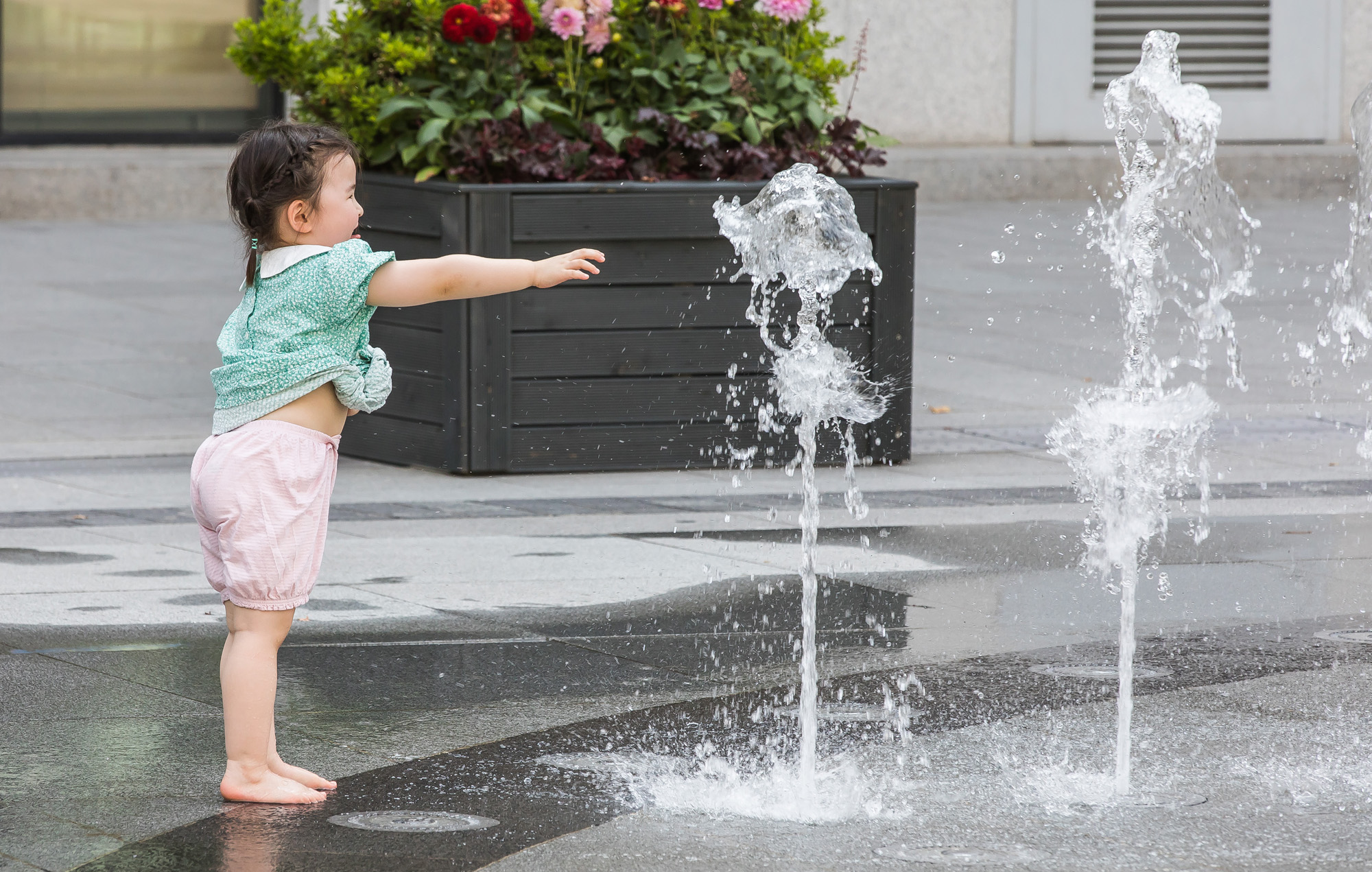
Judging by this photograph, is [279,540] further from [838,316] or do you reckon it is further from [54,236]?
[54,236]

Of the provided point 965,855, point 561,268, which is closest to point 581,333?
point 561,268

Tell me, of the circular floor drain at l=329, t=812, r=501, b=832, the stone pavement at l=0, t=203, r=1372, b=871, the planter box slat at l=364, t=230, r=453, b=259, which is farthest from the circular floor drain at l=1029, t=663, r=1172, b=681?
the planter box slat at l=364, t=230, r=453, b=259

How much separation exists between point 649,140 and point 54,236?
7904 millimetres

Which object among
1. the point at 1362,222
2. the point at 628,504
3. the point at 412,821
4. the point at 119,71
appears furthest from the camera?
the point at 119,71

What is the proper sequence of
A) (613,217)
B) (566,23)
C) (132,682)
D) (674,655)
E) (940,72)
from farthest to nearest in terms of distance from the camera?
(940,72)
(566,23)
(613,217)
(674,655)
(132,682)

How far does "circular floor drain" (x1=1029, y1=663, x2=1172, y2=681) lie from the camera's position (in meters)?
4.70

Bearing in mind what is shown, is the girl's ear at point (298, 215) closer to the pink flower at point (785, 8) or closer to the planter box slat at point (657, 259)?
the planter box slat at point (657, 259)

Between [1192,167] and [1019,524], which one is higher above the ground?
[1192,167]

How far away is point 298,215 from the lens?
3736 millimetres

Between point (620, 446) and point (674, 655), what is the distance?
2521 mm

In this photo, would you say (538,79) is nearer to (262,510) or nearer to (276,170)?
(276,170)

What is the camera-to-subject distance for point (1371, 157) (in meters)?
5.09

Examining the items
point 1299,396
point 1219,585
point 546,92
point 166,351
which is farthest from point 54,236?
point 1219,585

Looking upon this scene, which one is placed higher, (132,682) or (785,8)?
(785,8)
